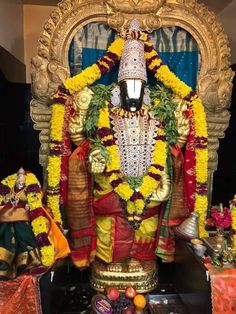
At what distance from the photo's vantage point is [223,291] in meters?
1.89

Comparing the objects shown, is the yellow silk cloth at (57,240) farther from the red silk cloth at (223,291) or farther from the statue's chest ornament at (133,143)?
the red silk cloth at (223,291)

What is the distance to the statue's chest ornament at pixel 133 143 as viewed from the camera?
7.89ft

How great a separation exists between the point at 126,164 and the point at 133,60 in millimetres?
719

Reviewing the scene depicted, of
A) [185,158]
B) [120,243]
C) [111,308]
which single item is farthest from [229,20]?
[111,308]

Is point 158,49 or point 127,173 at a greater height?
point 158,49

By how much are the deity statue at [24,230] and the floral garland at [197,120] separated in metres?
1.06

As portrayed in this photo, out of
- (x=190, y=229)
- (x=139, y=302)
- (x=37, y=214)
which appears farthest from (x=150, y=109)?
(x=139, y=302)

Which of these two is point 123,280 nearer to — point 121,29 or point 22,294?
point 22,294

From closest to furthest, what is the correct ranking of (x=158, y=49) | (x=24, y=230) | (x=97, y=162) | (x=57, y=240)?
(x=24, y=230) → (x=57, y=240) → (x=97, y=162) → (x=158, y=49)

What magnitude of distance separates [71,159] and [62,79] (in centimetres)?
61

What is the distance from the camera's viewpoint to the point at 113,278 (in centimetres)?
247

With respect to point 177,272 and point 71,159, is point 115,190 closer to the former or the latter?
point 71,159

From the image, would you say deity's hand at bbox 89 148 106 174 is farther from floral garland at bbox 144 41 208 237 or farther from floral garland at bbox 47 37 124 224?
floral garland at bbox 144 41 208 237

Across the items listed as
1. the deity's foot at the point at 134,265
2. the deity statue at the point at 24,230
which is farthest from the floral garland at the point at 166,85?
the deity's foot at the point at 134,265
